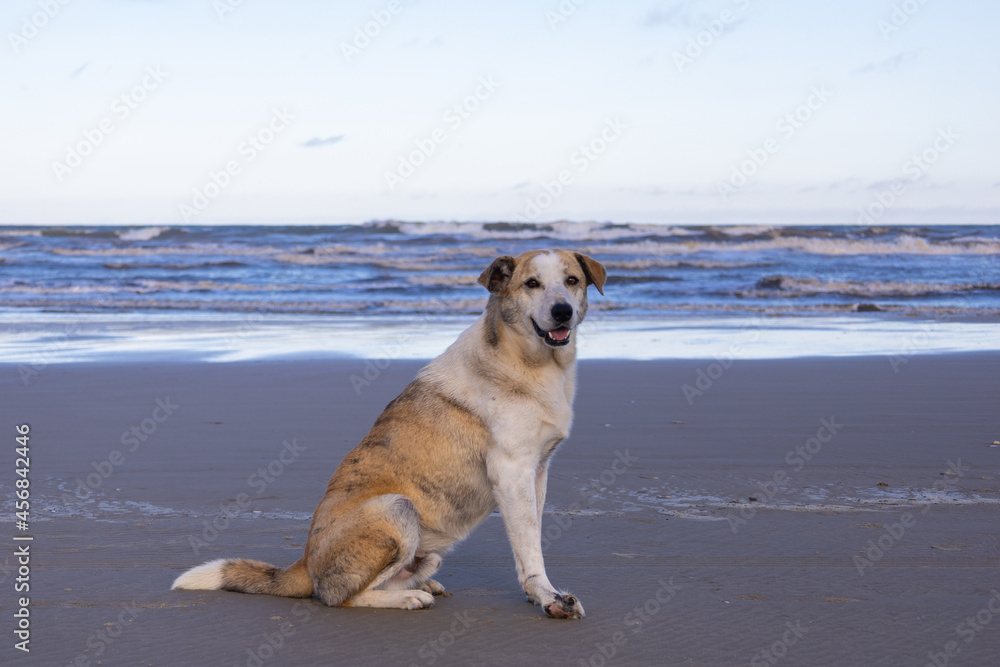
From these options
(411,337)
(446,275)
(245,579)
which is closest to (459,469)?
(245,579)

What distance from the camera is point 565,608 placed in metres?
3.78

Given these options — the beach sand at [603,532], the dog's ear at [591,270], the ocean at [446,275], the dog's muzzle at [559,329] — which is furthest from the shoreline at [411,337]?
the dog's muzzle at [559,329]

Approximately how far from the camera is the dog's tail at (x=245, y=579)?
3994 millimetres

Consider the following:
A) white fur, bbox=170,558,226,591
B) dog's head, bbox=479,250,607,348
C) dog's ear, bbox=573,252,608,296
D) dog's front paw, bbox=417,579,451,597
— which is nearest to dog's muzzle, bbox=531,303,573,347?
dog's head, bbox=479,250,607,348

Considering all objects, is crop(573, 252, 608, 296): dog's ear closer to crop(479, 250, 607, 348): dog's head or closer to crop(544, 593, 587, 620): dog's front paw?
crop(479, 250, 607, 348): dog's head

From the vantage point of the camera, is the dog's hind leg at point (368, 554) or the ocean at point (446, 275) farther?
the ocean at point (446, 275)

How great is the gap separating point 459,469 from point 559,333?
2.46ft

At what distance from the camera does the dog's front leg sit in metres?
3.91

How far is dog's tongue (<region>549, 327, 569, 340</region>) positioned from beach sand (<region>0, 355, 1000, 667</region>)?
116cm

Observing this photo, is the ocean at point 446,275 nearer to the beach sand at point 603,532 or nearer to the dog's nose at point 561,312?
the beach sand at point 603,532

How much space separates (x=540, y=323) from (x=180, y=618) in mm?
1929

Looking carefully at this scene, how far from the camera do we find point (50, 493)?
5.57 meters

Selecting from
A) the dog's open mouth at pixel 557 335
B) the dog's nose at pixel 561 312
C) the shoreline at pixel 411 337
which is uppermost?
the dog's nose at pixel 561 312

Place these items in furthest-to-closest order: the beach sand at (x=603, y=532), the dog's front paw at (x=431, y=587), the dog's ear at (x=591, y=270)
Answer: the dog's ear at (x=591, y=270) → the dog's front paw at (x=431, y=587) → the beach sand at (x=603, y=532)
